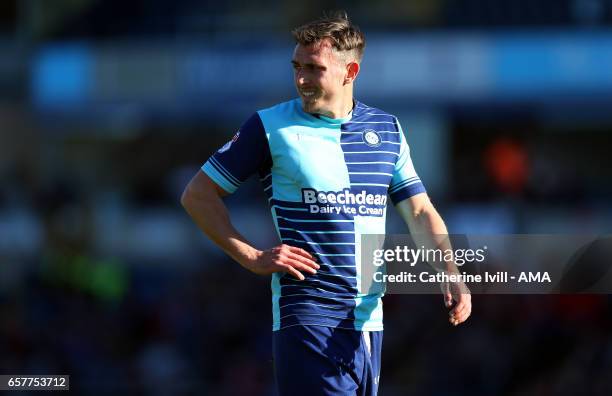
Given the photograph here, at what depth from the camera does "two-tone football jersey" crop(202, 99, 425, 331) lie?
15.4ft

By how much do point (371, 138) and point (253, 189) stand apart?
11747 mm

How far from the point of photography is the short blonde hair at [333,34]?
4.69 meters

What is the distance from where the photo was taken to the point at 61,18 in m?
18.5

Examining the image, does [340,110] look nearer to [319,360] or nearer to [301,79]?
[301,79]

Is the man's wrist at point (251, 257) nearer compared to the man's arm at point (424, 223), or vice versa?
the man's wrist at point (251, 257)

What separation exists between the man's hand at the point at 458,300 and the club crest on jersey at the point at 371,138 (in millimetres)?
628

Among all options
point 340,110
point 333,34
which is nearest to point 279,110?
point 340,110

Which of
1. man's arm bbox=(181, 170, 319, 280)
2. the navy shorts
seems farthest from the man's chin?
the navy shorts

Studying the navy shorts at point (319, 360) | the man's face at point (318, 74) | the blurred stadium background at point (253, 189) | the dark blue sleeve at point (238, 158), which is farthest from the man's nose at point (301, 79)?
the blurred stadium background at point (253, 189)

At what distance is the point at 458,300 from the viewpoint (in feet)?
15.9

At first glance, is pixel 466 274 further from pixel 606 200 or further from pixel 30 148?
pixel 30 148

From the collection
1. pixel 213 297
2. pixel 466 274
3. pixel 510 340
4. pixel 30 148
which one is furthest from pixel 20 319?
pixel 30 148

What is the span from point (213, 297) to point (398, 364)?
8.08ft

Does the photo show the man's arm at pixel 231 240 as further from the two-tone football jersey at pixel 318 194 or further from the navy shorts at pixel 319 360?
the navy shorts at pixel 319 360
